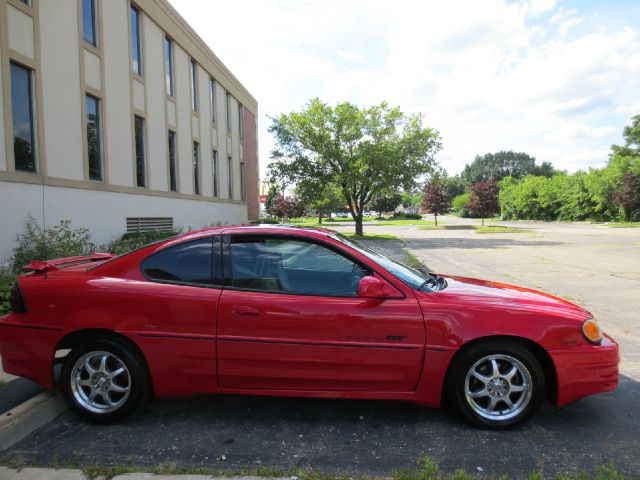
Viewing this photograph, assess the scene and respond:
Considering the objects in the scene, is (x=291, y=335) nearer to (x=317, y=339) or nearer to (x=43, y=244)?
(x=317, y=339)

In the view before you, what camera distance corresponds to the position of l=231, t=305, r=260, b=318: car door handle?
Answer: 3197 mm

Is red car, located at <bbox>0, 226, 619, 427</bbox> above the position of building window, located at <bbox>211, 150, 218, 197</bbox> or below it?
below

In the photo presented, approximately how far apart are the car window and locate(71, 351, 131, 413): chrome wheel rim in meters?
1.09

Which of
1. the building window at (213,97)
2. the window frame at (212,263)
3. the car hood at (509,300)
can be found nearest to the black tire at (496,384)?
the car hood at (509,300)

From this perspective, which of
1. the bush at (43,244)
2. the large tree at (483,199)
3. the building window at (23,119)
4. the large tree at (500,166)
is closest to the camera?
the bush at (43,244)

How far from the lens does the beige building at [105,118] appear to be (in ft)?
30.6

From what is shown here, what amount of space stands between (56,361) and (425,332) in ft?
9.27

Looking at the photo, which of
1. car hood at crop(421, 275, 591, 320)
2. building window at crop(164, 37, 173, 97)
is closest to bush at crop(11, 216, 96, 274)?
car hood at crop(421, 275, 591, 320)

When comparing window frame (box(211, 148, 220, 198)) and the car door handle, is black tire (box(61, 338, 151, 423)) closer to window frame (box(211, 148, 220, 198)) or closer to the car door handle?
the car door handle

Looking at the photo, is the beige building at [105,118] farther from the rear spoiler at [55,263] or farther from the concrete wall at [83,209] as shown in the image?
the rear spoiler at [55,263]

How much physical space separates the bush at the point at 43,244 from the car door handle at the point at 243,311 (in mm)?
7056

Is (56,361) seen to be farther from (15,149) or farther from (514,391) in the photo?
(15,149)

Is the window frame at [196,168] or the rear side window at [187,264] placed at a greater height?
the window frame at [196,168]

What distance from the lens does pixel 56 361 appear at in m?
3.41
